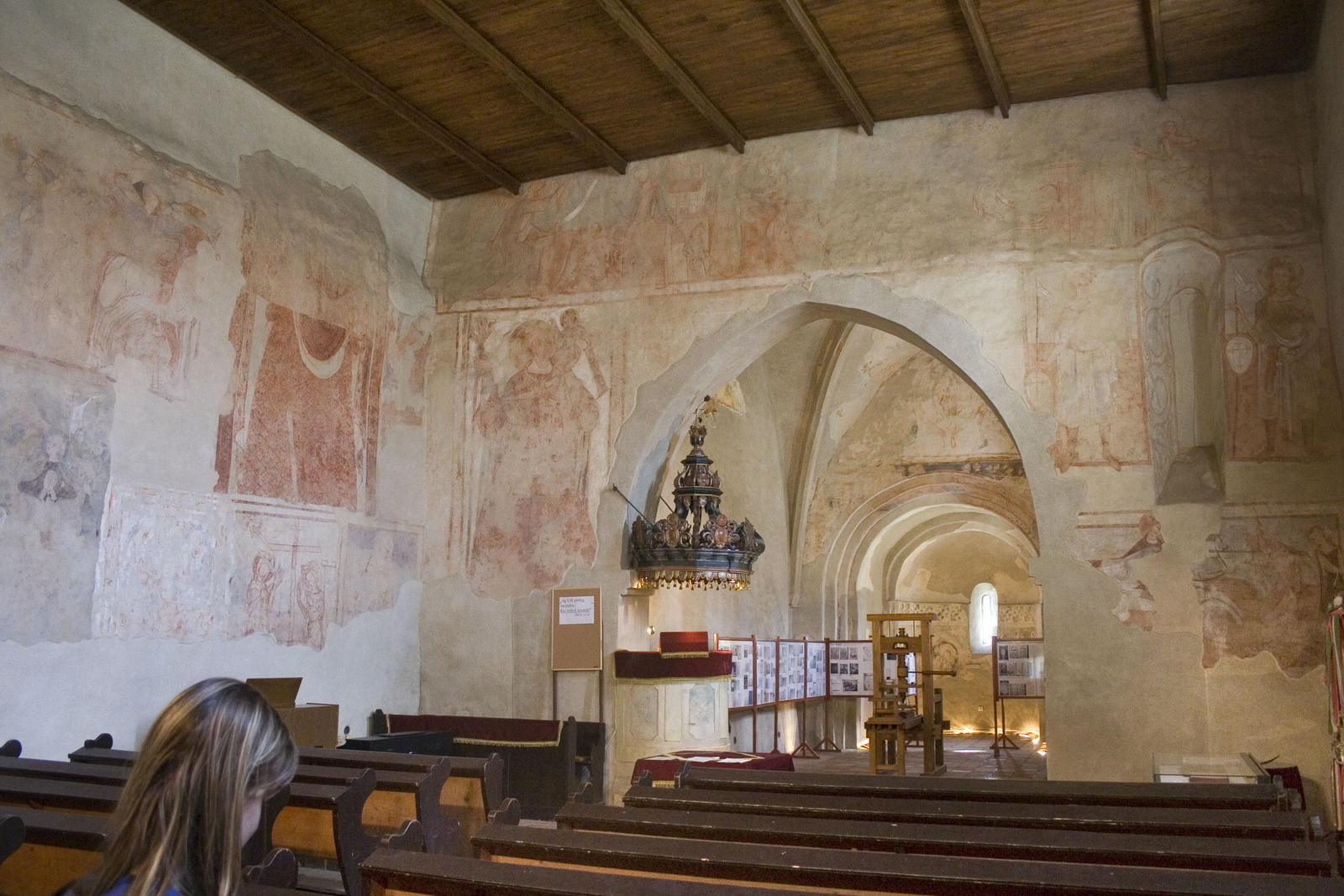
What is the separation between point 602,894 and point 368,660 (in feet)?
25.3

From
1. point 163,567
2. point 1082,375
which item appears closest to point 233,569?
point 163,567

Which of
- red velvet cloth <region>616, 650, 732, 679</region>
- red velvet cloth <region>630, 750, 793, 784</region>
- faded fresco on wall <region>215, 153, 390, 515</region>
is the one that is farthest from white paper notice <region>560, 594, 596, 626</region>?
faded fresco on wall <region>215, 153, 390, 515</region>

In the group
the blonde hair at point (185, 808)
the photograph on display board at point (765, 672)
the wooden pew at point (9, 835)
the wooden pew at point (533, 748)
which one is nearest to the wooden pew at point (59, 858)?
the wooden pew at point (9, 835)

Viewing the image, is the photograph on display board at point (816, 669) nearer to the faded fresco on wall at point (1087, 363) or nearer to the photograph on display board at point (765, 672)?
the photograph on display board at point (765, 672)

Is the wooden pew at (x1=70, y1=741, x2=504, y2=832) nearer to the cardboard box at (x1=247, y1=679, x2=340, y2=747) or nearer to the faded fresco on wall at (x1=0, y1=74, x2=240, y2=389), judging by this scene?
the cardboard box at (x1=247, y1=679, x2=340, y2=747)

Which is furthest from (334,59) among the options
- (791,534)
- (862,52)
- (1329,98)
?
(791,534)

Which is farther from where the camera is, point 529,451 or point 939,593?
point 939,593

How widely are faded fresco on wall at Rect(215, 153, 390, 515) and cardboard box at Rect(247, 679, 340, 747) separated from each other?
1573 mm

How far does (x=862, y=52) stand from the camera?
29.6 feet

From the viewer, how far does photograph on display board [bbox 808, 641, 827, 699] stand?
49.4ft

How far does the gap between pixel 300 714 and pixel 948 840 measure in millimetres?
6245

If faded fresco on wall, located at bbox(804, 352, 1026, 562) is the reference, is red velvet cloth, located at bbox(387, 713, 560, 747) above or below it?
below

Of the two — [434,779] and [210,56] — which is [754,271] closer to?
[210,56]

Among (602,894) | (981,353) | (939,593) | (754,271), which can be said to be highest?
(754,271)
